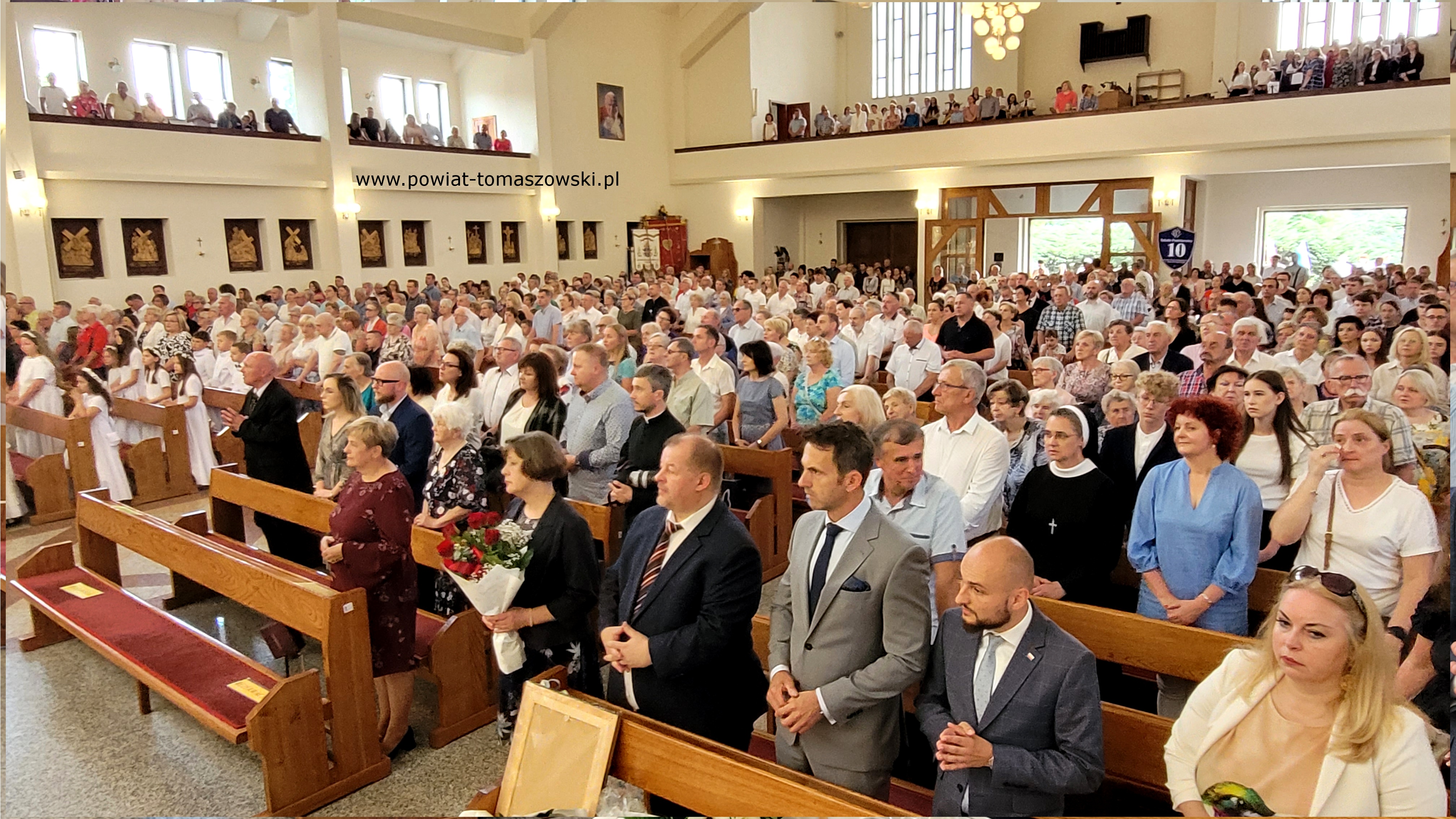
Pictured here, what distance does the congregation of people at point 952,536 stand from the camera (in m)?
2.13

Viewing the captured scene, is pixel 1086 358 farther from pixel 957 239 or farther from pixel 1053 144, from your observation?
pixel 957 239

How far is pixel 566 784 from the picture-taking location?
2469 millimetres

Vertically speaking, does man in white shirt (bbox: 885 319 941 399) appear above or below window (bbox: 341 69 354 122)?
below

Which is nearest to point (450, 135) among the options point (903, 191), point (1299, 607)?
point (903, 191)

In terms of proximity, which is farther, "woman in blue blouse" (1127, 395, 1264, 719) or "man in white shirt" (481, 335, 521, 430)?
"man in white shirt" (481, 335, 521, 430)

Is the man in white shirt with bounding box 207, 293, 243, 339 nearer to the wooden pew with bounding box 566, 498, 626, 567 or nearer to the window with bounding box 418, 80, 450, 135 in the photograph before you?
the wooden pew with bounding box 566, 498, 626, 567

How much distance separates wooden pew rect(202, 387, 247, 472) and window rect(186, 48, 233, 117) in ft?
33.8

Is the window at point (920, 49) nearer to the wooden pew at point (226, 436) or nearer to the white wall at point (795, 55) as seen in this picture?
the white wall at point (795, 55)

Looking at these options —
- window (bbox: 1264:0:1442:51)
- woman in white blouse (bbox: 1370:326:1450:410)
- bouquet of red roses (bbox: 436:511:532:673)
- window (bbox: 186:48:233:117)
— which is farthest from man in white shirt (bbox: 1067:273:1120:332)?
window (bbox: 186:48:233:117)

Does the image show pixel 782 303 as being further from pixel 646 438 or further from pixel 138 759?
pixel 138 759

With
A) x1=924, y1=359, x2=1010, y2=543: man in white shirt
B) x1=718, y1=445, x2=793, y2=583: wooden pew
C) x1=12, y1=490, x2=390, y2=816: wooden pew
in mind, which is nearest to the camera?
x1=12, y1=490, x2=390, y2=816: wooden pew

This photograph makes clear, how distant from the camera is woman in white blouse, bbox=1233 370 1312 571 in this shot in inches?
144

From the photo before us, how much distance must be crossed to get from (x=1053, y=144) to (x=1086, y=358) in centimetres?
1181

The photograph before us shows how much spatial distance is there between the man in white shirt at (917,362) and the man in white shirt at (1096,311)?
3.26 meters
